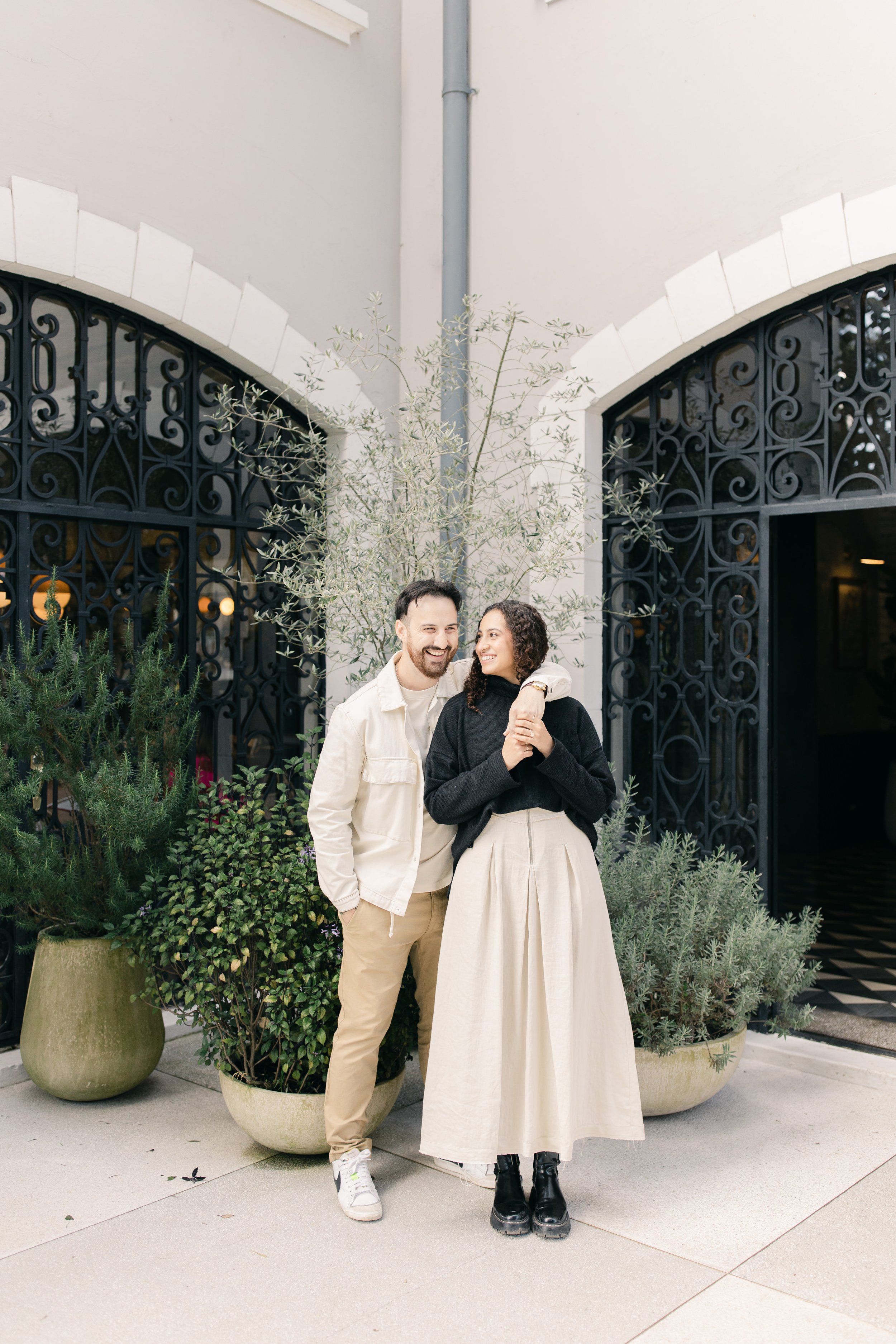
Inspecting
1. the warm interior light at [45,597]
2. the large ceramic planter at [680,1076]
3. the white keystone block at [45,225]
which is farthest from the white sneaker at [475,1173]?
the white keystone block at [45,225]

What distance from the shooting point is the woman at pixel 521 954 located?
123 inches

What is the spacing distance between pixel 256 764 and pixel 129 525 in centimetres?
128

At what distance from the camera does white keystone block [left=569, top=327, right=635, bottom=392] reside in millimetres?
5035

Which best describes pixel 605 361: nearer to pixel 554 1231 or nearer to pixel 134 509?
pixel 134 509

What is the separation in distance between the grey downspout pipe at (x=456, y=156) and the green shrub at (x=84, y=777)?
2161 millimetres

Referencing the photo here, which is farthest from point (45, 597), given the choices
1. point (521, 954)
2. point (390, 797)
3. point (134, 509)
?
point (521, 954)

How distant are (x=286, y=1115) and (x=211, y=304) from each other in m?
3.35

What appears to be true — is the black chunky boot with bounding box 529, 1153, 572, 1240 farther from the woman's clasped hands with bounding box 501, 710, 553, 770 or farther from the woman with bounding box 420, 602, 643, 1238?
the woman's clasped hands with bounding box 501, 710, 553, 770

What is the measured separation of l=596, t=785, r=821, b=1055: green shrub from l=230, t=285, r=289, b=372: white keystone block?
2569 mm

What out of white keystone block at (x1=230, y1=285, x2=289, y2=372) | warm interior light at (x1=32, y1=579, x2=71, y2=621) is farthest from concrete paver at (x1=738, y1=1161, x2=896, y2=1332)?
white keystone block at (x1=230, y1=285, x2=289, y2=372)

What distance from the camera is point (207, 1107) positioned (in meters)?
4.14

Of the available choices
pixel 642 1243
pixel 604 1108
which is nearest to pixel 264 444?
pixel 604 1108

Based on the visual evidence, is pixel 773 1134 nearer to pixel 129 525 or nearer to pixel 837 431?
pixel 837 431

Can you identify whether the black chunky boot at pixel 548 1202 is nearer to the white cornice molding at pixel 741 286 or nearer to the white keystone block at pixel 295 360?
the white cornice molding at pixel 741 286
